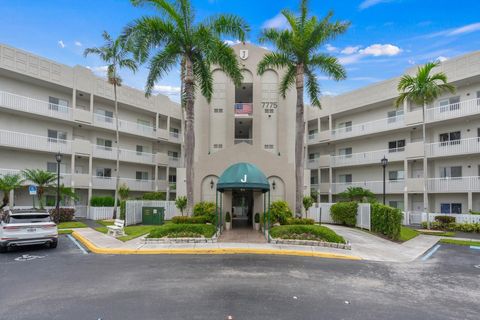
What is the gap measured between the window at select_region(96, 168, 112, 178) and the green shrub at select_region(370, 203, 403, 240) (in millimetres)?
27905

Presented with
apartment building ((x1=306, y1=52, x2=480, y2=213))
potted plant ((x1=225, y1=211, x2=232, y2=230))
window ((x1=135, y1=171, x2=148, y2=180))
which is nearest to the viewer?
potted plant ((x1=225, y1=211, x2=232, y2=230))

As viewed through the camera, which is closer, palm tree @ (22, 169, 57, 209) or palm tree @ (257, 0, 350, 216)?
palm tree @ (257, 0, 350, 216)

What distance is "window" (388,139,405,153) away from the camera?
104 feet

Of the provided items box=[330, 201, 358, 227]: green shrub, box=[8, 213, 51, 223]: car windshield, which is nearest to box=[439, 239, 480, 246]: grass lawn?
box=[330, 201, 358, 227]: green shrub

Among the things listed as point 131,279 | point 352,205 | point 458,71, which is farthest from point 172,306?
point 458,71

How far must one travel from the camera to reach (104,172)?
114 ft

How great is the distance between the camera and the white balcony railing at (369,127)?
31372 millimetres

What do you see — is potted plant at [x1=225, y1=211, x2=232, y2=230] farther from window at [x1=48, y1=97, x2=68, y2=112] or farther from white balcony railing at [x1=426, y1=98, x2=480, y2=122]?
white balcony railing at [x1=426, y1=98, x2=480, y2=122]

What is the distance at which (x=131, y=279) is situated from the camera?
9.04 meters

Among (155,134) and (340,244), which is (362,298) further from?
(155,134)

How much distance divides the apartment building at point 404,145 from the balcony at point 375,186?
10 cm

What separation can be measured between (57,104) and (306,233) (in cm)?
2765

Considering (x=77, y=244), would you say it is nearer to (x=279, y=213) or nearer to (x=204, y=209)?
(x=204, y=209)

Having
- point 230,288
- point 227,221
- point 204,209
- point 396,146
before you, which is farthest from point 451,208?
point 230,288
